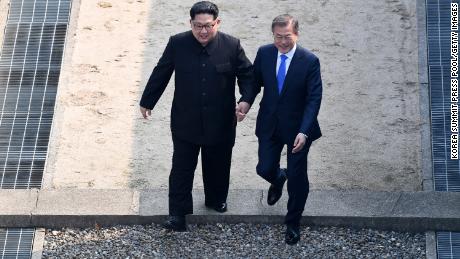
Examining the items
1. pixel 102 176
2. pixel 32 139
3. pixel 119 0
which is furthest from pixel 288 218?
pixel 119 0

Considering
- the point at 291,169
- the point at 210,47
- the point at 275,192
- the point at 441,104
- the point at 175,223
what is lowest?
the point at 175,223

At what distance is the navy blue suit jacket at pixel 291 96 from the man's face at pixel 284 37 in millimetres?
120

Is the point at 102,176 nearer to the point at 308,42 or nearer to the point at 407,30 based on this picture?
the point at 308,42

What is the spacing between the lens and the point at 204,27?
8875 millimetres

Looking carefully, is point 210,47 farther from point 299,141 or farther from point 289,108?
point 299,141

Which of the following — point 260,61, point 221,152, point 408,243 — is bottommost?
point 408,243

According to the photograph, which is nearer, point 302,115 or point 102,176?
point 302,115

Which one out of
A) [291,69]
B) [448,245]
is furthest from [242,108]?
[448,245]

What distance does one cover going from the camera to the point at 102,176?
33.4 feet

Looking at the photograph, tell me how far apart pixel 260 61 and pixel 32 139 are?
8.53 ft

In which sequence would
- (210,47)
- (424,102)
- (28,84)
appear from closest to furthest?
(210,47)
(424,102)
(28,84)

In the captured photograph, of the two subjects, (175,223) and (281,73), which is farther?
(175,223)

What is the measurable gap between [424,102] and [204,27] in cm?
273

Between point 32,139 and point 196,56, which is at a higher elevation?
point 196,56
